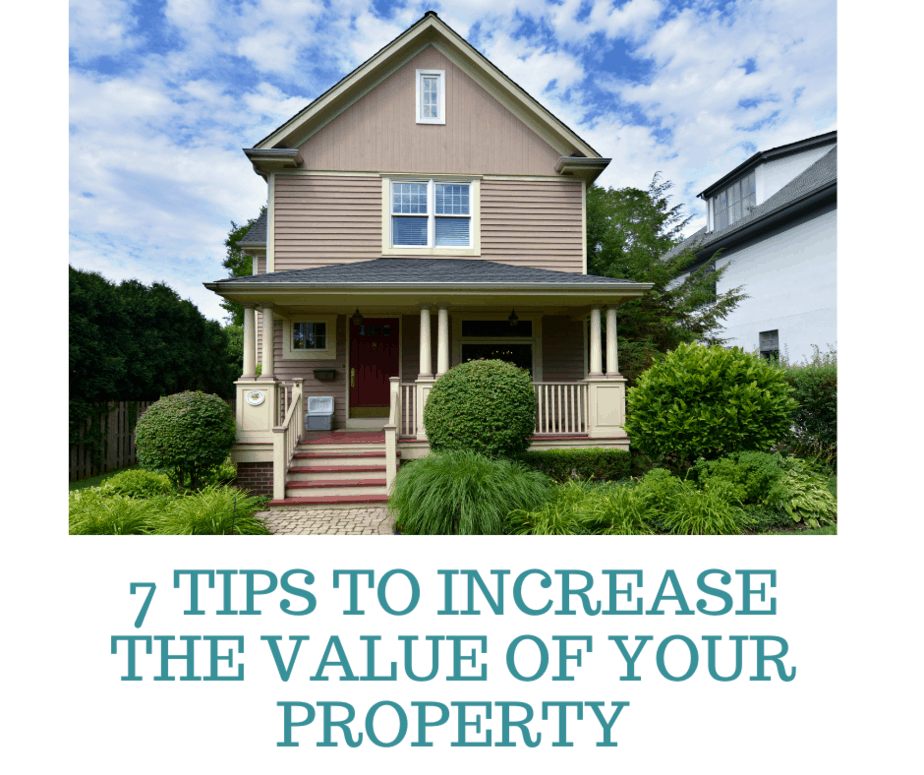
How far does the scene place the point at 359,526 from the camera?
234 inches

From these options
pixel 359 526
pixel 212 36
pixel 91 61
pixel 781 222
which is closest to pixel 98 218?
pixel 91 61

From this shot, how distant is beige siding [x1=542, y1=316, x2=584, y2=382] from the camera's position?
10.4m

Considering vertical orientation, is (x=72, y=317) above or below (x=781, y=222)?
below

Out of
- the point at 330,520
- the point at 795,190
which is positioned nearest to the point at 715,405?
the point at 330,520

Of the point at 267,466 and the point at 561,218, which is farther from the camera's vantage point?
the point at 561,218

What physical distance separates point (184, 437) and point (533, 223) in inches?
289

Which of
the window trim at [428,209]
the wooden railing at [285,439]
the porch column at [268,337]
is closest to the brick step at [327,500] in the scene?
the wooden railing at [285,439]

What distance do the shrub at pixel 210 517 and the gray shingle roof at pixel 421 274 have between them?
3.79 meters

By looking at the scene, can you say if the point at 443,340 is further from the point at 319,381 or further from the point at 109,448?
the point at 109,448

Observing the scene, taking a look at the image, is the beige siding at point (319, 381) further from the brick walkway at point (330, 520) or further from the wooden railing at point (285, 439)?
the brick walkway at point (330, 520)

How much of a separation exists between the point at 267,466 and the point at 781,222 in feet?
45.9

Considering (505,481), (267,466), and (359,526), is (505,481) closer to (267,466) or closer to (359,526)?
(359,526)

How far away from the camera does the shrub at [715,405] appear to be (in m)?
5.93

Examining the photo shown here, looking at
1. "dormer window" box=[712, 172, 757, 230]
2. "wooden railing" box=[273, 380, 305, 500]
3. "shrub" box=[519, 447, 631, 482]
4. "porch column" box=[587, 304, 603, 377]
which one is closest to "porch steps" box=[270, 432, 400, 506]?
"wooden railing" box=[273, 380, 305, 500]
